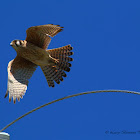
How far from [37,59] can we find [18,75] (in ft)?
2.14

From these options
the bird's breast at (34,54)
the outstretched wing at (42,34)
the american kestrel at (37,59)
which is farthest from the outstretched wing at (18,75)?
the outstretched wing at (42,34)

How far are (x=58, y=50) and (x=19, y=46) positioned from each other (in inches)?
46.3

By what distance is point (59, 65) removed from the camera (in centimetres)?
1030

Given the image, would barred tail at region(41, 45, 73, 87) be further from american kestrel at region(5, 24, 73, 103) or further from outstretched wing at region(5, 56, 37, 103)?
outstretched wing at region(5, 56, 37, 103)

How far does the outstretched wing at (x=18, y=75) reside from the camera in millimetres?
Result: 9156

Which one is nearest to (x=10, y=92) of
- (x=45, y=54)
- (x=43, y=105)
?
(x=45, y=54)

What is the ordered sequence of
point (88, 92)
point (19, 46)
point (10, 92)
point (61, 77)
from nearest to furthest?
1. point (88, 92)
2. point (10, 92)
3. point (19, 46)
4. point (61, 77)

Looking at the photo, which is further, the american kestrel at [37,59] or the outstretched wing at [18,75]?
the american kestrel at [37,59]

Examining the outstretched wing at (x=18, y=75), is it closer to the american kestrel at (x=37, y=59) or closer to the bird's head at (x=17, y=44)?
the american kestrel at (x=37, y=59)

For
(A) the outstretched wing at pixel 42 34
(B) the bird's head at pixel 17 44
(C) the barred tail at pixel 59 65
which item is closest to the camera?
(A) the outstretched wing at pixel 42 34

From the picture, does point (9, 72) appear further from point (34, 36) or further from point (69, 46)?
point (69, 46)

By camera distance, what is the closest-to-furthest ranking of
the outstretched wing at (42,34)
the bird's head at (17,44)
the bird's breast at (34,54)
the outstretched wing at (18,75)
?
the outstretched wing at (18,75), the outstretched wing at (42,34), the bird's head at (17,44), the bird's breast at (34,54)

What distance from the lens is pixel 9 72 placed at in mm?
9820

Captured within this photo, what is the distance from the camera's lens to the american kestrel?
9.59 meters
